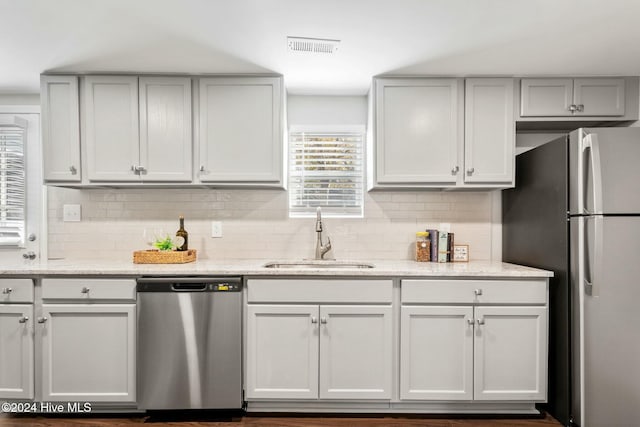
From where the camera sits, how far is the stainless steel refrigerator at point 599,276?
183 cm

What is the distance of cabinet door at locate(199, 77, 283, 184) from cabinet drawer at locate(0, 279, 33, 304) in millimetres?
1216

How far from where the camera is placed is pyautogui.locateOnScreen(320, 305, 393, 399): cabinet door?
209 centimetres

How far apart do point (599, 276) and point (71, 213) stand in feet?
11.9

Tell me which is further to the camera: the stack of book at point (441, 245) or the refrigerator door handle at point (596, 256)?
the stack of book at point (441, 245)

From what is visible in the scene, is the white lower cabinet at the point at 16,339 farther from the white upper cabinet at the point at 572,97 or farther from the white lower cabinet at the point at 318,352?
the white upper cabinet at the point at 572,97

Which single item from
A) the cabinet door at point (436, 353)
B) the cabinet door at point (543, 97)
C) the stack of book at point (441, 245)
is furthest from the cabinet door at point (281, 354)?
the cabinet door at point (543, 97)

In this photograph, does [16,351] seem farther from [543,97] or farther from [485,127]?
[543,97]

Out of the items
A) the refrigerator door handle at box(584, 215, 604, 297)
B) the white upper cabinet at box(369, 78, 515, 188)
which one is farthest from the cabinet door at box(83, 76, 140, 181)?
the refrigerator door handle at box(584, 215, 604, 297)

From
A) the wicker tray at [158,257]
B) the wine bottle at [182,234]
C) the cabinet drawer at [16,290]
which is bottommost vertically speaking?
the cabinet drawer at [16,290]

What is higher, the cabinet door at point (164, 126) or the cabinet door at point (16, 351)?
the cabinet door at point (164, 126)

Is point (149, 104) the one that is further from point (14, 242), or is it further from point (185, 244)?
point (14, 242)

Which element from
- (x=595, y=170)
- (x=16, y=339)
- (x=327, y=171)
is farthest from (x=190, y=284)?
(x=595, y=170)

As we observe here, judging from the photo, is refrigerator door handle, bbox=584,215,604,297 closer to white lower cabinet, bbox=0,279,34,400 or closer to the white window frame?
white lower cabinet, bbox=0,279,34,400

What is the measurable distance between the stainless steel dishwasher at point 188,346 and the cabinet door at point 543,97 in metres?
2.35
